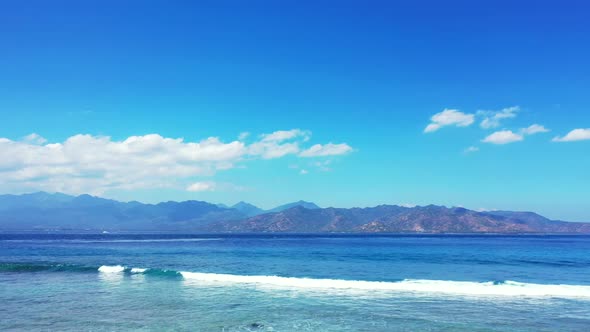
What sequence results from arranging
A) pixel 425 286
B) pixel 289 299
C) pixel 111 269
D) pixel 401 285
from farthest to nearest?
pixel 111 269 → pixel 401 285 → pixel 425 286 → pixel 289 299

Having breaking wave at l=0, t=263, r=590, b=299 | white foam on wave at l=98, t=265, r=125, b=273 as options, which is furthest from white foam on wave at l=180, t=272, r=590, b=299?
white foam on wave at l=98, t=265, r=125, b=273

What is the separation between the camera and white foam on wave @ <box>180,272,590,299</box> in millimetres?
30344

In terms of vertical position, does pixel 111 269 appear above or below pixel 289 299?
below

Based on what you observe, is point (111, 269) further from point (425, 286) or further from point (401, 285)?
point (425, 286)

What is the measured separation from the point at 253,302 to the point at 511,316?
14.9 meters

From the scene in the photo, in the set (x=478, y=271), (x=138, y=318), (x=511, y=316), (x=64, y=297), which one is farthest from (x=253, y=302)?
(x=478, y=271)

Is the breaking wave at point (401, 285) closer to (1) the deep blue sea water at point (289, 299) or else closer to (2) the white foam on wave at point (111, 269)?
(1) the deep blue sea water at point (289, 299)

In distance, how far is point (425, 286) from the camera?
108 ft

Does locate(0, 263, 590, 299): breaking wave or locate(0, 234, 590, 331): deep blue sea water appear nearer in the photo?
locate(0, 234, 590, 331): deep blue sea water

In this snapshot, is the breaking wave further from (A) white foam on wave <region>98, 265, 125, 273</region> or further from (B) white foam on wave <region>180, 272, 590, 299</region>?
(A) white foam on wave <region>98, 265, 125, 273</region>

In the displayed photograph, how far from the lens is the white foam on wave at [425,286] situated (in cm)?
3034

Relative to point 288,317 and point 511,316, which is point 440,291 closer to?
point 511,316

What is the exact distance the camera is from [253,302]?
26547 mm

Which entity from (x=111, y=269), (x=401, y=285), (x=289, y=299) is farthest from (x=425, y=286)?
(x=111, y=269)
